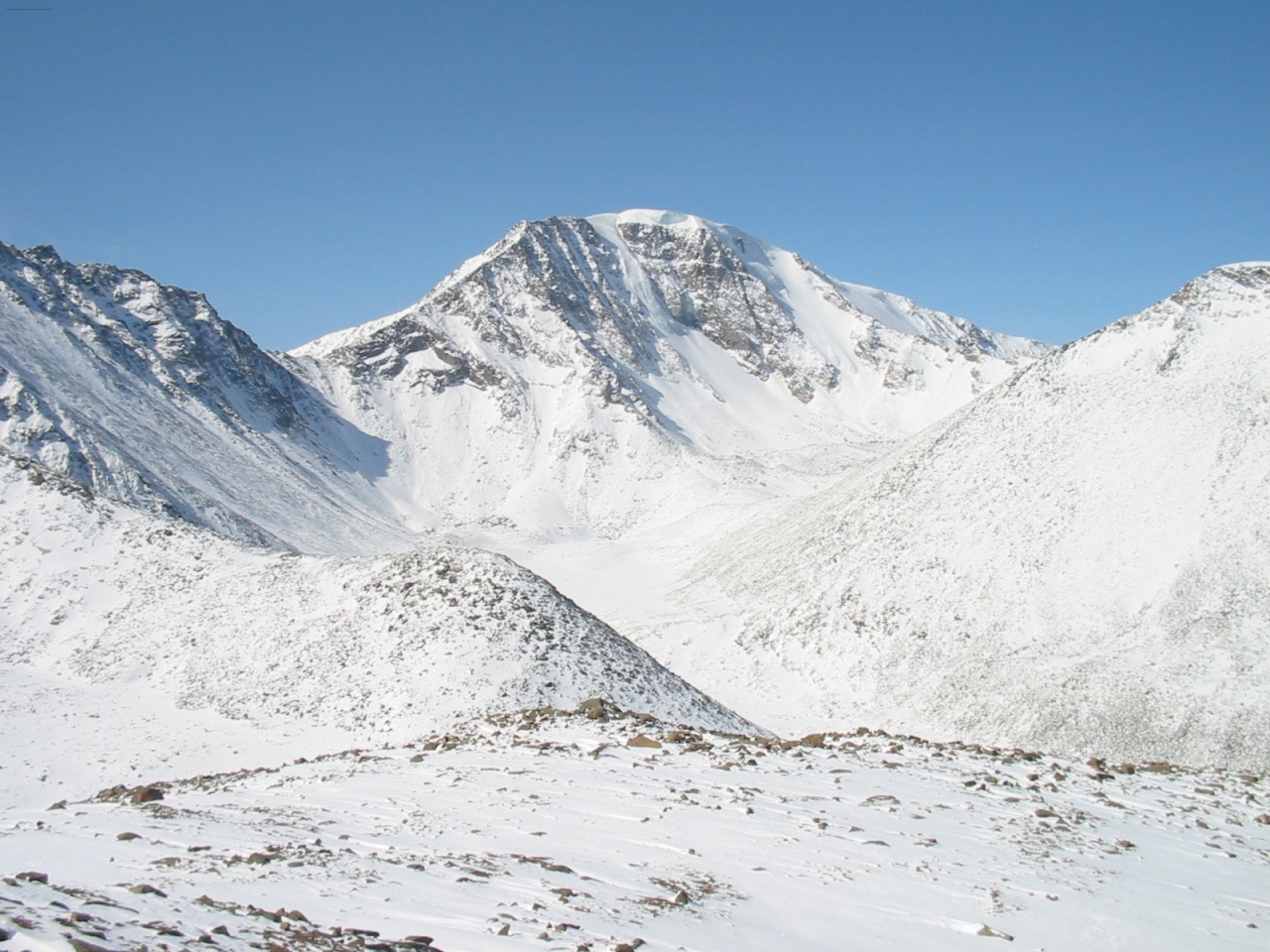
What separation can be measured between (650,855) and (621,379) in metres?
123

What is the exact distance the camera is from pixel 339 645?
30.1 metres

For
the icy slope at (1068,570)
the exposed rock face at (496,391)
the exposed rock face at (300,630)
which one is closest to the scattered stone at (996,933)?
the exposed rock face at (300,630)

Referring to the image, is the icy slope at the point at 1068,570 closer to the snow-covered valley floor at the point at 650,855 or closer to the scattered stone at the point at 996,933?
the snow-covered valley floor at the point at 650,855

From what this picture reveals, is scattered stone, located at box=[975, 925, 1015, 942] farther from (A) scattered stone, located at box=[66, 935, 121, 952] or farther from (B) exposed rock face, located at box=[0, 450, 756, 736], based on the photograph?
(B) exposed rock face, located at box=[0, 450, 756, 736]

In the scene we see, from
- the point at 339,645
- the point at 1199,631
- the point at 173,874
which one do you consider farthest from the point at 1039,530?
the point at 173,874

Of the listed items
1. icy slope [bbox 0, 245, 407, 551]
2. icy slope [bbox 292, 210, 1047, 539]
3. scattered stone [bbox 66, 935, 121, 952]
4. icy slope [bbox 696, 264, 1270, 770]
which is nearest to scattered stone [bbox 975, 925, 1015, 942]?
scattered stone [bbox 66, 935, 121, 952]

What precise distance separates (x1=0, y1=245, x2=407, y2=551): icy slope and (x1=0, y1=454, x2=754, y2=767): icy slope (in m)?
27.1

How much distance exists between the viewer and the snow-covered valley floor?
25.2 ft

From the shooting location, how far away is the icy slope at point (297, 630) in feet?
88.5

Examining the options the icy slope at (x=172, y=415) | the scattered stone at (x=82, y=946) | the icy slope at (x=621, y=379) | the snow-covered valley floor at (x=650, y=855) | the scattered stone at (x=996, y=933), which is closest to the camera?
the scattered stone at (x=82, y=946)

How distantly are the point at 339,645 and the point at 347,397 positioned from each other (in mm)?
100561

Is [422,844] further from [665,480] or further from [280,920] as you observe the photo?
[665,480]

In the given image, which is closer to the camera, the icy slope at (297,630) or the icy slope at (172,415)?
the icy slope at (297,630)

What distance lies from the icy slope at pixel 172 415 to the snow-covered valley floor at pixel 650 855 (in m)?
58.5
